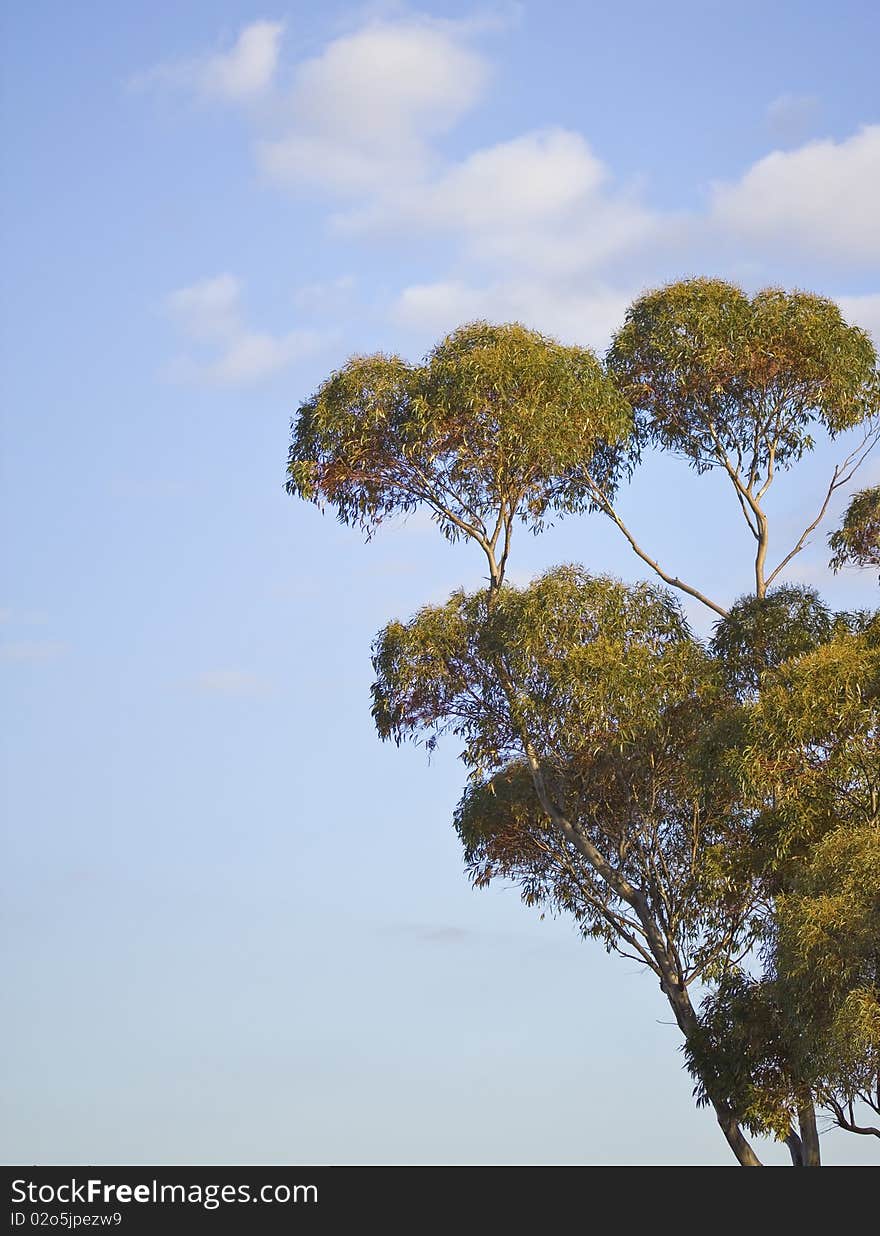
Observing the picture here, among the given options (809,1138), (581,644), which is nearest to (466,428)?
(581,644)

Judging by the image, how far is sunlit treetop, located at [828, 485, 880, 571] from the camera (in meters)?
18.3

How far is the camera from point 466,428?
18047 mm

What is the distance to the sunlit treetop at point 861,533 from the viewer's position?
18.3 m

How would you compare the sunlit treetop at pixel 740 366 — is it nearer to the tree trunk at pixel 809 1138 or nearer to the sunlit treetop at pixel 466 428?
the sunlit treetop at pixel 466 428

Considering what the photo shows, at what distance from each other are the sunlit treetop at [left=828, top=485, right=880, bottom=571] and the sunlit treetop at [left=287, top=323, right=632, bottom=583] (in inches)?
102

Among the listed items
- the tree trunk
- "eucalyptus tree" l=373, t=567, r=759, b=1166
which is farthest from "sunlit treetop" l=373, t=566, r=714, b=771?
the tree trunk

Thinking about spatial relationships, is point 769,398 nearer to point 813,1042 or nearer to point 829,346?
point 829,346

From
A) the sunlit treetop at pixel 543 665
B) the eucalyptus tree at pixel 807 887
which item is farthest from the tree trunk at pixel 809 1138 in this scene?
the sunlit treetop at pixel 543 665

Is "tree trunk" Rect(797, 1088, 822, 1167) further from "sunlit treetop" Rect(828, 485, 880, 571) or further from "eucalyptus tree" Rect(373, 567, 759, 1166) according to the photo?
"sunlit treetop" Rect(828, 485, 880, 571)

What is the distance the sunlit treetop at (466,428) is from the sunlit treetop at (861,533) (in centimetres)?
259
